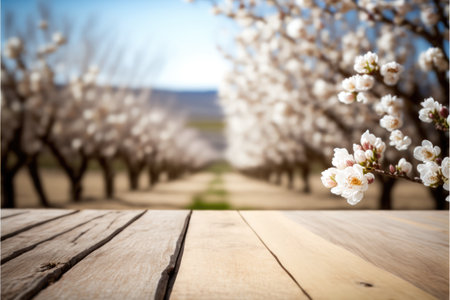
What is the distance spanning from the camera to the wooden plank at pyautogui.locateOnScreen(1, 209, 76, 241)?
1493mm

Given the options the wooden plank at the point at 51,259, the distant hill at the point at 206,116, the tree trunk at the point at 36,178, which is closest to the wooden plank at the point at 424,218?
the wooden plank at the point at 51,259

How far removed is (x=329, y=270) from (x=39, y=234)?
1080 millimetres

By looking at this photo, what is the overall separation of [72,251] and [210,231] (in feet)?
1.82

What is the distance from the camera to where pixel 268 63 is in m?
7.04

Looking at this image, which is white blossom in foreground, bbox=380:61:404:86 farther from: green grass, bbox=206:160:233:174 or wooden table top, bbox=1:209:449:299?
green grass, bbox=206:160:233:174

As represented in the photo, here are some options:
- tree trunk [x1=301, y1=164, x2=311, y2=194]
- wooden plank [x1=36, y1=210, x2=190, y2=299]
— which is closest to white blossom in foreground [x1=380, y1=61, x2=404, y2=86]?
wooden plank [x1=36, y1=210, x2=190, y2=299]

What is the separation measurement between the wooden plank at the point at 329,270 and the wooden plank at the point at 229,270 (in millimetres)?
44

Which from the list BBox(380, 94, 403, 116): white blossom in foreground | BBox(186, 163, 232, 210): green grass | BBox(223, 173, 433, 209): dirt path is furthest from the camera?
BBox(223, 173, 433, 209): dirt path

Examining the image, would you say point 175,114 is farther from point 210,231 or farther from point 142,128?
point 210,231

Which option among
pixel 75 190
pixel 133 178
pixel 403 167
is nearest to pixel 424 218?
pixel 403 167

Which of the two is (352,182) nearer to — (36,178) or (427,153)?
(427,153)

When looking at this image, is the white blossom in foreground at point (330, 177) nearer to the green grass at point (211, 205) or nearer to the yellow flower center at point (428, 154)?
the yellow flower center at point (428, 154)

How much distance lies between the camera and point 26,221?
1718 mm

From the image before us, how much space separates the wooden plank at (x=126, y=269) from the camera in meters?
0.87
